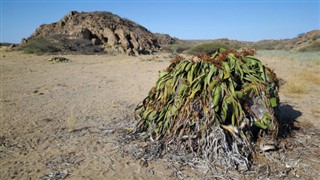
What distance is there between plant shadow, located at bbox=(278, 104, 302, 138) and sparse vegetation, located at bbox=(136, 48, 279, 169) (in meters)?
0.41

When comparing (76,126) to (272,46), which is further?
(272,46)

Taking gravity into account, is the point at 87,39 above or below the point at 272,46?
above

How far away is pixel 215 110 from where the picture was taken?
10.5 feet

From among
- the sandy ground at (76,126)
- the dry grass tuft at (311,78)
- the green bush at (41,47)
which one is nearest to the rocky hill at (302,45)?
the dry grass tuft at (311,78)

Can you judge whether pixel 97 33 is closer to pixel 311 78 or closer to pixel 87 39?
pixel 87 39

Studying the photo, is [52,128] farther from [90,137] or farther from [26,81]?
[26,81]

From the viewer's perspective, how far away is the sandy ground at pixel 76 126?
293 centimetres

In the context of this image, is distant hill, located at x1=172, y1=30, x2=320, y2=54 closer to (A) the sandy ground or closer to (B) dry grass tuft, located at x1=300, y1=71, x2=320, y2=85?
(B) dry grass tuft, located at x1=300, y1=71, x2=320, y2=85

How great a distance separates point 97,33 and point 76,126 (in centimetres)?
2095

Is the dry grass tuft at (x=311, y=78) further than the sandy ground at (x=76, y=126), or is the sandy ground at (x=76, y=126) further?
the dry grass tuft at (x=311, y=78)

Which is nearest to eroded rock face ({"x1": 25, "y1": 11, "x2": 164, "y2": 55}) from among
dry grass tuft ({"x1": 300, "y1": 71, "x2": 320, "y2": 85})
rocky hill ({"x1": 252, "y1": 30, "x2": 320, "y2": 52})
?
dry grass tuft ({"x1": 300, "y1": 71, "x2": 320, "y2": 85})

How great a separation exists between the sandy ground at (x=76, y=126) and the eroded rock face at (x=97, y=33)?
1306 cm

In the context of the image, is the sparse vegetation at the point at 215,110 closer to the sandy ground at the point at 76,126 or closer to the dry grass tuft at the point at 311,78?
the sandy ground at the point at 76,126

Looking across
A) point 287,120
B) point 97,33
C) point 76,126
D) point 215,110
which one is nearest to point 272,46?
point 97,33
